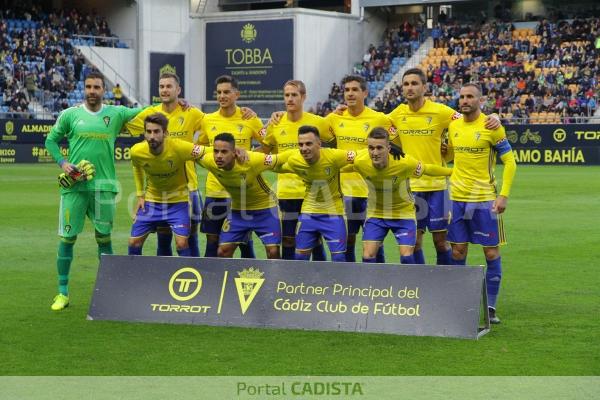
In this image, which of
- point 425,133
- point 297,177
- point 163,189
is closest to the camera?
point 163,189

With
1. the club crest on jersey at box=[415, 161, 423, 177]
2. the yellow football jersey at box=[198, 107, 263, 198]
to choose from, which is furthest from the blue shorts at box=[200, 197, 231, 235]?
the club crest on jersey at box=[415, 161, 423, 177]

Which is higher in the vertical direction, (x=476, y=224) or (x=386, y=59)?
(x=386, y=59)

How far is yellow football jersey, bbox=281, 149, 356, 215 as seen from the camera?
1041 centimetres

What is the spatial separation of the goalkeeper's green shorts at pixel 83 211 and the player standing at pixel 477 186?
3533mm

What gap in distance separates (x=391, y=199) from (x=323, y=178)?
0.72 metres

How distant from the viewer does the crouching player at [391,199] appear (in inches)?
399

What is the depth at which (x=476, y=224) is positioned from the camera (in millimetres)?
10242

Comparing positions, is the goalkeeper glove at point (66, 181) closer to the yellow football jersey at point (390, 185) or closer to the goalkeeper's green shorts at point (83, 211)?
the goalkeeper's green shorts at point (83, 211)

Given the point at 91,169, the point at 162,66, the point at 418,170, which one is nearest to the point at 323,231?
the point at 418,170

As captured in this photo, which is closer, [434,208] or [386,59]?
[434,208]

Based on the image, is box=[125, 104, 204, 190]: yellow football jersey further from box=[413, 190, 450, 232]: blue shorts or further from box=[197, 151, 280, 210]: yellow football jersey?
box=[413, 190, 450, 232]: blue shorts

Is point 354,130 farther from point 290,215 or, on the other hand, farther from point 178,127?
point 178,127

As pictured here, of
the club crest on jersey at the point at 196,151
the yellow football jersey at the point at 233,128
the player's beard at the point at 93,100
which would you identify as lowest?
the club crest on jersey at the point at 196,151
